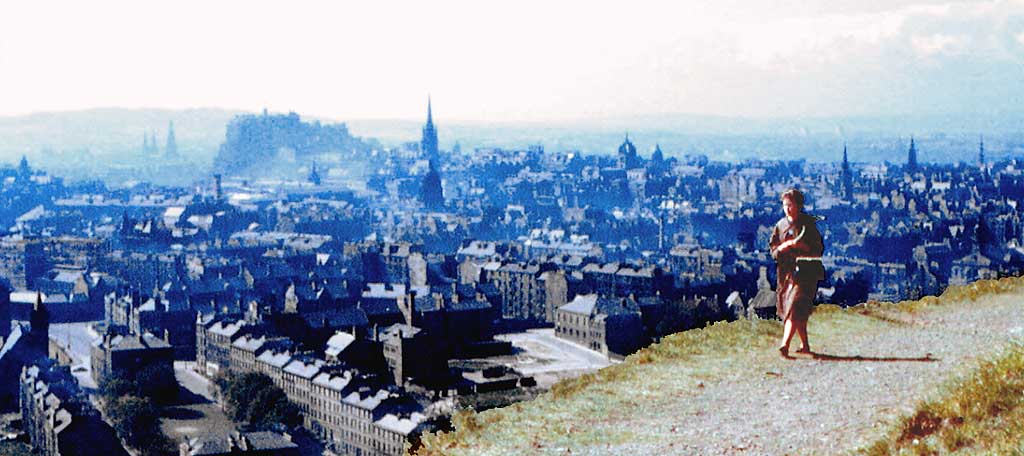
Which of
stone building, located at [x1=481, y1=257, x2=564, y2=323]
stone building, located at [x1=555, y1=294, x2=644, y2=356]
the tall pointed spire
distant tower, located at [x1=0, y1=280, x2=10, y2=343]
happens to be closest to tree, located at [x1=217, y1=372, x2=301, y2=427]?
stone building, located at [x1=555, y1=294, x2=644, y2=356]

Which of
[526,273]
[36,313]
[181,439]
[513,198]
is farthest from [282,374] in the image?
[513,198]

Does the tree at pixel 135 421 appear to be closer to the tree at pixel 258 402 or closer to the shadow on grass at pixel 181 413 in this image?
the shadow on grass at pixel 181 413

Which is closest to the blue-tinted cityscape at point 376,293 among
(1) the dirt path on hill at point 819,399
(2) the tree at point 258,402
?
(2) the tree at point 258,402

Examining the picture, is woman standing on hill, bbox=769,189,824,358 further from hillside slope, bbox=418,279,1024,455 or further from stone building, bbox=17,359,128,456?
stone building, bbox=17,359,128,456

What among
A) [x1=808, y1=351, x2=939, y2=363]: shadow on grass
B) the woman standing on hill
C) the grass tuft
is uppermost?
the woman standing on hill

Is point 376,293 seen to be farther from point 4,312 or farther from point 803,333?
point 803,333
